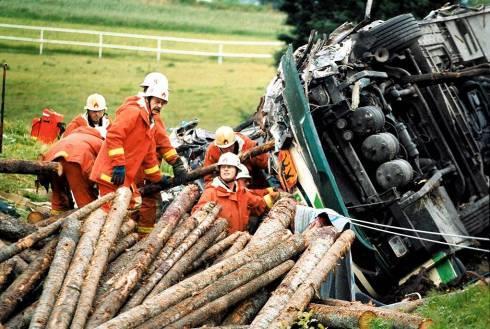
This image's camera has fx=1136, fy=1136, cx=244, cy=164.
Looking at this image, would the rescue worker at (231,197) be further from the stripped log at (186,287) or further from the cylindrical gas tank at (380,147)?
the cylindrical gas tank at (380,147)

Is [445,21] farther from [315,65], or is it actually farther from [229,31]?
[229,31]

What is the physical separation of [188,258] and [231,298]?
2.68 feet

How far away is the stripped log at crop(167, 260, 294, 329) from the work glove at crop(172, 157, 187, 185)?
270 centimetres

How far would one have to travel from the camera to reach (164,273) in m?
8.88

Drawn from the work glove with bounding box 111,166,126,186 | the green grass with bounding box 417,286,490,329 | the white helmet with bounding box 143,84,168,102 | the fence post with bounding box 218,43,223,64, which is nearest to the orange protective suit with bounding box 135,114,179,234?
the white helmet with bounding box 143,84,168,102

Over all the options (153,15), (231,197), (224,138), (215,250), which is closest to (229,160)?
(231,197)

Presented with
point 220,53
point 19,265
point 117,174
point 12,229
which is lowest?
point 19,265

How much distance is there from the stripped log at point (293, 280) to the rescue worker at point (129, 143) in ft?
7.47

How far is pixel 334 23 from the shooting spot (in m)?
21.9

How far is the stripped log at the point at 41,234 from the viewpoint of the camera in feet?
28.9

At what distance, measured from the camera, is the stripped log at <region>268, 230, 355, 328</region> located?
813 centimetres

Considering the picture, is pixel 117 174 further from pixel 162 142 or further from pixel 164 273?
pixel 164 273

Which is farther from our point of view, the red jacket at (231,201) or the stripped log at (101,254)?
the red jacket at (231,201)

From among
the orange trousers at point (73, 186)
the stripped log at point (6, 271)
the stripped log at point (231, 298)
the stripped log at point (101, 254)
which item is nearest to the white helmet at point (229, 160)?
the stripped log at point (101, 254)
